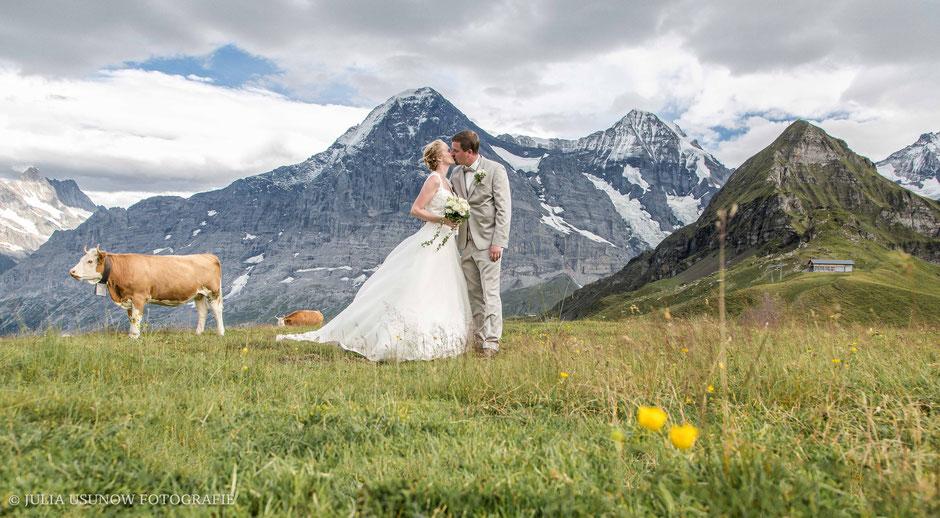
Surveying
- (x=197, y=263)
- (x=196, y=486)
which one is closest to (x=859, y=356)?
(x=196, y=486)

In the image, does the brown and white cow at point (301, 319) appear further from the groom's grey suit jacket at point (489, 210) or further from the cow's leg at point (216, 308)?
the groom's grey suit jacket at point (489, 210)

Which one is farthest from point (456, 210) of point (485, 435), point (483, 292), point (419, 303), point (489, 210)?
point (485, 435)

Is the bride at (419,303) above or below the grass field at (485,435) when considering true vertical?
above

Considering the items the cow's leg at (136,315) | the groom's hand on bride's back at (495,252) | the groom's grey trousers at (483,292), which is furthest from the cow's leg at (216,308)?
the groom's hand on bride's back at (495,252)

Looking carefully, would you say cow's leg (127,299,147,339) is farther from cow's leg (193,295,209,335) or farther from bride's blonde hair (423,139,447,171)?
bride's blonde hair (423,139,447,171)

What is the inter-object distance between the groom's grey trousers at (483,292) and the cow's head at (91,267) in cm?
915

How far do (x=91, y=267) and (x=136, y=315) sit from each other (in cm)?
211

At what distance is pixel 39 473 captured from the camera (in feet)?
9.29

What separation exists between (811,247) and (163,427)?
166 metres

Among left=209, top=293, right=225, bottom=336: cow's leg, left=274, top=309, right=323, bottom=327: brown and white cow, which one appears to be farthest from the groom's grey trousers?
left=274, top=309, right=323, bottom=327: brown and white cow

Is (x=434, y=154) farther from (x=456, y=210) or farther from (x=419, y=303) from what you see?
(x=419, y=303)

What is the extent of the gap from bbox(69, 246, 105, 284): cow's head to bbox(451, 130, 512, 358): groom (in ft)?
30.3

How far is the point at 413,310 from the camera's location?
956 centimetres

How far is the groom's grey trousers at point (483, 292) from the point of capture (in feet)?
32.3
